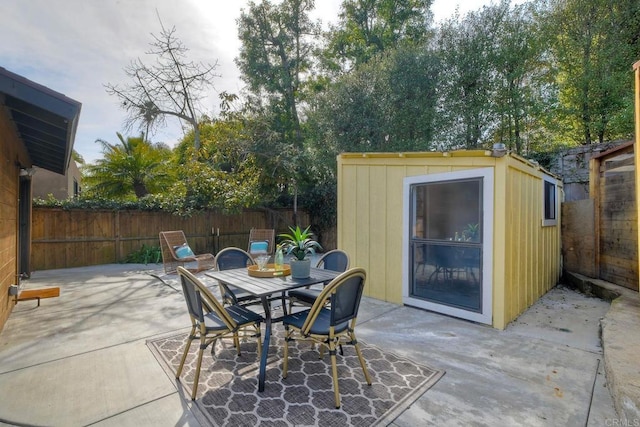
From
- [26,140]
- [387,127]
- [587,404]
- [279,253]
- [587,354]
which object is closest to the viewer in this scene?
[587,404]

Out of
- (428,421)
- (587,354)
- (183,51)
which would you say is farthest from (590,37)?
(183,51)

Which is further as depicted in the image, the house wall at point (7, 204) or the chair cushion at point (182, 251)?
the chair cushion at point (182, 251)

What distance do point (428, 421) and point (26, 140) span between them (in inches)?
248

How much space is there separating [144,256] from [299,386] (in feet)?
24.3

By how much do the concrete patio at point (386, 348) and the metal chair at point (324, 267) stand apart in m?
0.67

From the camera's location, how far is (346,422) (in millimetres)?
1943

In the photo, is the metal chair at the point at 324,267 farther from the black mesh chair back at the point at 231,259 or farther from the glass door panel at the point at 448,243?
the glass door panel at the point at 448,243

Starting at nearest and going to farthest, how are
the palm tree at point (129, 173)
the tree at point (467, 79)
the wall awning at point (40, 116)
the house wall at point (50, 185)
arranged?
the wall awning at point (40, 116), the tree at point (467, 79), the palm tree at point (129, 173), the house wall at point (50, 185)

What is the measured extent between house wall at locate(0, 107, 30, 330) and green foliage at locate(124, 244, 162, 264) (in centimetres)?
376

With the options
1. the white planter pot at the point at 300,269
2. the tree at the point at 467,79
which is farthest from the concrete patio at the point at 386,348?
the tree at the point at 467,79

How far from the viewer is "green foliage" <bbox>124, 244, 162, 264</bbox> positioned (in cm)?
819

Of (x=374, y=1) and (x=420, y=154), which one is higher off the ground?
(x=374, y=1)

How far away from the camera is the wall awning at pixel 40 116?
Result: 2521 mm

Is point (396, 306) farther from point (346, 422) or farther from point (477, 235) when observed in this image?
point (346, 422)
